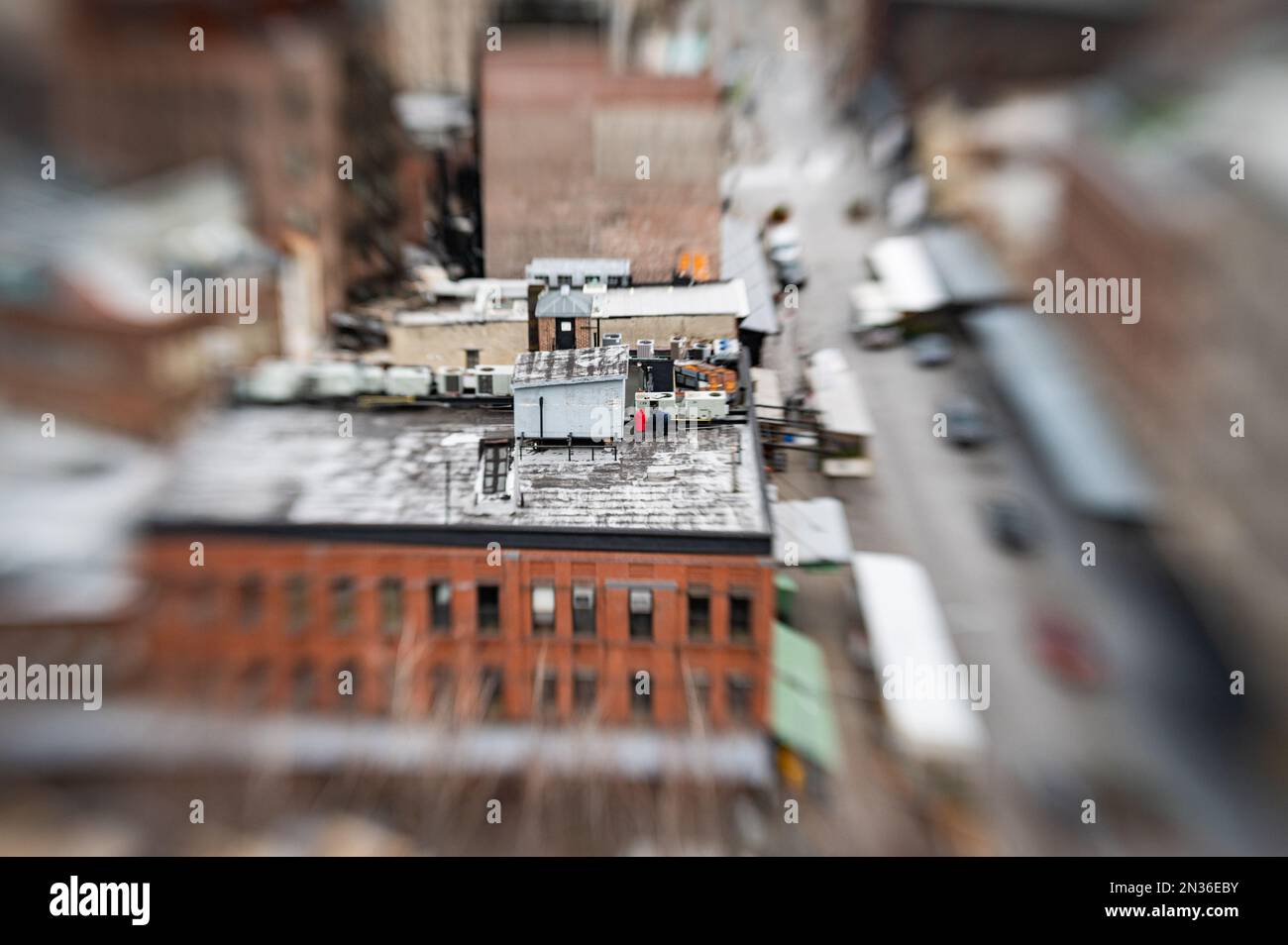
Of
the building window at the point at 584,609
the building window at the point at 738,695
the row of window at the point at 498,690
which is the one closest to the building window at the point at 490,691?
the row of window at the point at 498,690

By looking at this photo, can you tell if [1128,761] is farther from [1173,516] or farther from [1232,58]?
[1232,58]

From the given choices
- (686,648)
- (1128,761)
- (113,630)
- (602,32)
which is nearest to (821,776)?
(686,648)

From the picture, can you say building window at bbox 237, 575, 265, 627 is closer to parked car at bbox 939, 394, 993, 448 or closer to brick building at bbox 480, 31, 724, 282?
brick building at bbox 480, 31, 724, 282

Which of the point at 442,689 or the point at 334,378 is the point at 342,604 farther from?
the point at 334,378

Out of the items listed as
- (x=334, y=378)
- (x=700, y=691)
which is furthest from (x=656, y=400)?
(x=334, y=378)

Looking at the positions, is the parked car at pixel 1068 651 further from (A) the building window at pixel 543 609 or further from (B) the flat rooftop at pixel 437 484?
(A) the building window at pixel 543 609

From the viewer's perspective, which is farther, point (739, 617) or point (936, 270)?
point (936, 270)
